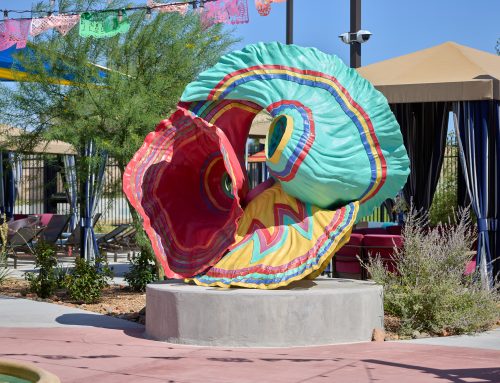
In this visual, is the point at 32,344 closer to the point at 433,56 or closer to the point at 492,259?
the point at 492,259

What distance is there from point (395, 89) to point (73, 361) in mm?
7541

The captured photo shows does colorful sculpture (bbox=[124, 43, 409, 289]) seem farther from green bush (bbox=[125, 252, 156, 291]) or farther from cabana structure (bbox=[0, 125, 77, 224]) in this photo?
cabana structure (bbox=[0, 125, 77, 224])

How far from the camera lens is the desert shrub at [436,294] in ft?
33.8

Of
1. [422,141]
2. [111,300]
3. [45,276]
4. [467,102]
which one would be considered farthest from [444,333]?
[422,141]

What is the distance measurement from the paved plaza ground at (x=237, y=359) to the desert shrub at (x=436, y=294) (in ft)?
1.09

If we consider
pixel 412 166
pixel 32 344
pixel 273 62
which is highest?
pixel 273 62

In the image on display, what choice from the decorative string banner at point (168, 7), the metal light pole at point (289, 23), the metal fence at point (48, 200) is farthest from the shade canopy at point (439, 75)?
the metal fence at point (48, 200)

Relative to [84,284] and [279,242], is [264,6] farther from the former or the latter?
[279,242]

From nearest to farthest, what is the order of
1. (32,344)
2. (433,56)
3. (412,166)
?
(32,344) → (433,56) → (412,166)

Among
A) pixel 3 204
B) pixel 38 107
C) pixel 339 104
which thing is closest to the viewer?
pixel 339 104

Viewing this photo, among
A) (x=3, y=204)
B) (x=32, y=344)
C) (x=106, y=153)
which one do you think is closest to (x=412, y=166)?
(x=106, y=153)

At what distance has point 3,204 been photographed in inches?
957

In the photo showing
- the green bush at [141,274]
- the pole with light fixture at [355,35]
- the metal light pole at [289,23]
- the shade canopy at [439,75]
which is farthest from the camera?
the metal light pole at [289,23]

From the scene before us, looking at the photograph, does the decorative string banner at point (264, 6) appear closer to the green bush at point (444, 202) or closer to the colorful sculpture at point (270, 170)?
the colorful sculpture at point (270, 170)
